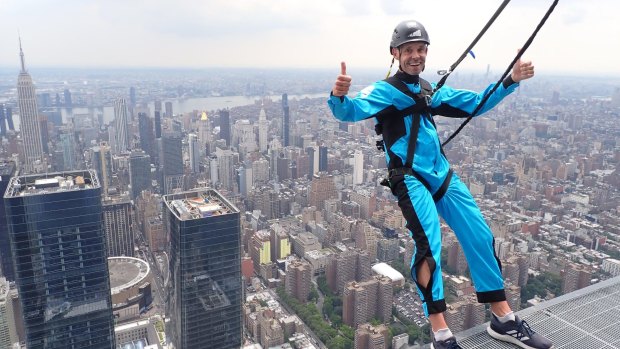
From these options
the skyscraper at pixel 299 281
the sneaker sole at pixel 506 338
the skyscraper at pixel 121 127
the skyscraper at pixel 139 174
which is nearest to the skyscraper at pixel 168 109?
the skyscraper at pixel 121 127

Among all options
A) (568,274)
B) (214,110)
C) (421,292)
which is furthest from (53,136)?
(421,292)

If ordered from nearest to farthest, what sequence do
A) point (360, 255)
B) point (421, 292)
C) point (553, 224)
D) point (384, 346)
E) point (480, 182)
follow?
point (421, 292) < point (384, 346) < point (360, 255) < point (553, 224) < point (480, 182)

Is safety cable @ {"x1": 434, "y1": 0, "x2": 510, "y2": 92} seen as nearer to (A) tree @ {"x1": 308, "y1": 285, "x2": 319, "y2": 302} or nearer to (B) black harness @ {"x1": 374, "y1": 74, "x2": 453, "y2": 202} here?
(B) black harness @ {"x1": 374, "y1": 74, "x2": 453, "y2": 202}

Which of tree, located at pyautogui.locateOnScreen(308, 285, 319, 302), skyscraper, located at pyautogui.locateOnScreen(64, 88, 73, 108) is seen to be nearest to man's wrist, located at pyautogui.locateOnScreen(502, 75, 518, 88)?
tree, located at pyautogui.locateOnScreen(308, 285, 319, 302)

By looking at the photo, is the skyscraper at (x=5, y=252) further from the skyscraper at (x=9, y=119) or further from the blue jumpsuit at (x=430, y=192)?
the skyscraper at (x=9, y=119)

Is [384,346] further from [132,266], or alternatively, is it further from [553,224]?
[553,224]

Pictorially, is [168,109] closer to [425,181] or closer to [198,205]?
[198,205]

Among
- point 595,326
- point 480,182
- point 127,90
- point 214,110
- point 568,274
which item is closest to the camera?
point 595,326
